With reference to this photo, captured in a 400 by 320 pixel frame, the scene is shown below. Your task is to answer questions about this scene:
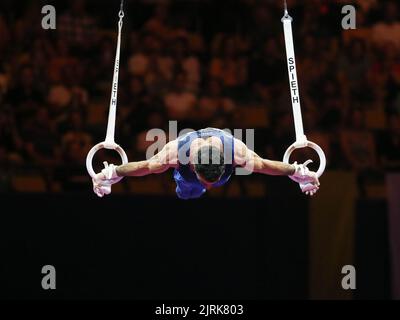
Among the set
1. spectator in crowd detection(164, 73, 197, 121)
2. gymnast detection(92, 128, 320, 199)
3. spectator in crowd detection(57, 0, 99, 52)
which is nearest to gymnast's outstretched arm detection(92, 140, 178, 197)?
gymnast detection(92, 128, 320, 199)

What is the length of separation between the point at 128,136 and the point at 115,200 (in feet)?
2.65

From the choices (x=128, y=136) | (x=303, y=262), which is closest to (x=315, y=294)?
(x=303, y=262)

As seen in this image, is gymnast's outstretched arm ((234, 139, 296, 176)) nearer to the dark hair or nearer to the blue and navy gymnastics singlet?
the blue and navy gymnastics singlet

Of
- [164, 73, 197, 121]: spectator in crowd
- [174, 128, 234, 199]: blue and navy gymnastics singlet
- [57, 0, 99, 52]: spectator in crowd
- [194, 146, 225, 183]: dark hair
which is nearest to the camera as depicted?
[194, 146, 225, 183]: dark hair

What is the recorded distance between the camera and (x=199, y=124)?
1021 cm

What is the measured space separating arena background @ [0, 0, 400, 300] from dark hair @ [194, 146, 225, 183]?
284 centimetres

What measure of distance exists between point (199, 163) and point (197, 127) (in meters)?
3.35

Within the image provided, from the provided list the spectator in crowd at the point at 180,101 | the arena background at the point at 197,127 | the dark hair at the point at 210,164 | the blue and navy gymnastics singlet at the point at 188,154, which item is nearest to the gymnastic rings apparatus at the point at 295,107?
the blue and navy gymnastics singlet at the point at 188,154

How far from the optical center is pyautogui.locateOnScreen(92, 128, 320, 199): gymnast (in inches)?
272

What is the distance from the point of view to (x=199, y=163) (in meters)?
6.85

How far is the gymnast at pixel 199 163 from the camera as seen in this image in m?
6.92

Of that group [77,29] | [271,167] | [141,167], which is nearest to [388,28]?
[77,29]

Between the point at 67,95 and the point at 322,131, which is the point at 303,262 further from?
the point at 67,95

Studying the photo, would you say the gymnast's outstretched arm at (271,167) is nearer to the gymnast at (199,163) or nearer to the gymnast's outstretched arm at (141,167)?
the gymnast at (199,163)
